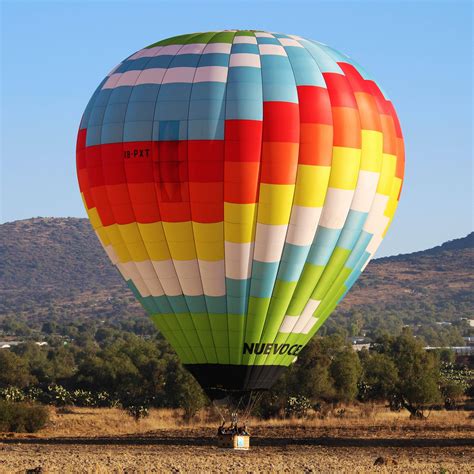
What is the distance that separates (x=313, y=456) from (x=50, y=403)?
31381 millimetres

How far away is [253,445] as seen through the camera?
44.7m

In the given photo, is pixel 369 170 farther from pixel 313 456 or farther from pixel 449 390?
pixel 449 390

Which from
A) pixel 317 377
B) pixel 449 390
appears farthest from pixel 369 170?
pixel 449 390

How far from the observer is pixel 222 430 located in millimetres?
38375

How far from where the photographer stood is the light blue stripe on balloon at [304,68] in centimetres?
3694

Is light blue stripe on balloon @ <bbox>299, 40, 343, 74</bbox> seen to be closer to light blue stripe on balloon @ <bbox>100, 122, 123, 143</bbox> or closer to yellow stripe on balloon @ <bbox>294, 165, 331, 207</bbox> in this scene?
yellow stripe on balloon @ <bbox>294, 165, 331, 207</bbox>

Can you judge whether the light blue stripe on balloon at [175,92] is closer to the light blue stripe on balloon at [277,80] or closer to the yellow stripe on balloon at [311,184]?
the light blue stripe on balloon at [277,80]

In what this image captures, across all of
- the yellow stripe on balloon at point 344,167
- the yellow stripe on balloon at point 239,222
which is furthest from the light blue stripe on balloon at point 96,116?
the yellow stripe on balloon at point 344,167

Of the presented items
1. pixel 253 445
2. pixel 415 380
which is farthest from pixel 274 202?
pixel 415 380

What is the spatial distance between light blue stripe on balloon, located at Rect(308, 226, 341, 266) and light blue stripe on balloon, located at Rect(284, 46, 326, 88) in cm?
412

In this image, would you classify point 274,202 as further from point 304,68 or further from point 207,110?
point 304,68

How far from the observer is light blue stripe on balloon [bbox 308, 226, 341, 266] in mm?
37062

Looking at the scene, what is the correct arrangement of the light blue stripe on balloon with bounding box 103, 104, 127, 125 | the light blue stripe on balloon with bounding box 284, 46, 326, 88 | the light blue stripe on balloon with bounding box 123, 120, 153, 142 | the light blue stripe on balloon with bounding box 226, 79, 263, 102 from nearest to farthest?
the light blue stripe on balloon with bounding box 226, 79, 263, 102, the light blue stripe on balloon with bounding box 123, 120, 153, 142, the light blue stripe on balloon with bounding box 284, 46, 326, 88, the light blue stripe on balloon with bounding box 103, 104, 127, 125

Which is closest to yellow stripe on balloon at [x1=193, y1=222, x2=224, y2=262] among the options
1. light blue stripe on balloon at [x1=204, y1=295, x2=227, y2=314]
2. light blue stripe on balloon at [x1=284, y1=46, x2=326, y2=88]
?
light blue stripe on balloon at [x1=204, y1=295, x2=227, y2=314]
